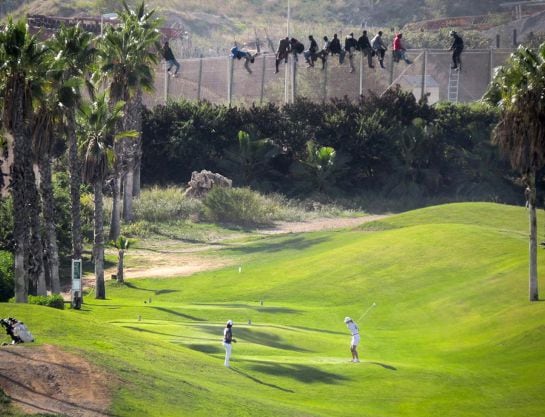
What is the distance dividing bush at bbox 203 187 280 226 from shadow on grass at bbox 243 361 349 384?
48.0 metres

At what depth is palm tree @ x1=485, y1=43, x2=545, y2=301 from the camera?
53625mm

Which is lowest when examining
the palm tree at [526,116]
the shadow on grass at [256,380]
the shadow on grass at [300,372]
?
the shadow on grass at [300,372]

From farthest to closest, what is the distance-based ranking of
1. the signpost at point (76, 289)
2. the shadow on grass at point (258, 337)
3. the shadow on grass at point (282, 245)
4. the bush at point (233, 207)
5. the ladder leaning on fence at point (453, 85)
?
the ladder leaning on fence at point (453, 85) < the bush at point (233, 207) < the shadow on grass at point (282, 245) < the signpost at point (76, 289) < the shadow on grass at point (258, 337)

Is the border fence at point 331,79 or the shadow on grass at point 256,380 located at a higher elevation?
the border fence at point 331,79

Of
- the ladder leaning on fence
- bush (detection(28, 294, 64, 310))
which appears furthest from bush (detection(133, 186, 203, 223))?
bush (detection(28, 294, 64, 310))

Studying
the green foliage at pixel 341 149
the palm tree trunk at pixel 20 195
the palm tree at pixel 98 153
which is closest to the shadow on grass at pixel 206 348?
the palm tree trunk at pixel 20 195

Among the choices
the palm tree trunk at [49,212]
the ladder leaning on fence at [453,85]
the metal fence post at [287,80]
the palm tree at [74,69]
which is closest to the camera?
the palm tree trunk at [49,212]

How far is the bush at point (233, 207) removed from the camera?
90.9m

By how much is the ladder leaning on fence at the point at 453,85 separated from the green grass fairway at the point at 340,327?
33958mm

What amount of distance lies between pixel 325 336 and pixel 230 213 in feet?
131

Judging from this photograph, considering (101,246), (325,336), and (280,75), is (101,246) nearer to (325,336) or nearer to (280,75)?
(325,336)

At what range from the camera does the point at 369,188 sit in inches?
4072

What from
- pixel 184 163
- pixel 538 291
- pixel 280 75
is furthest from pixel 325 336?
pixel 280 75

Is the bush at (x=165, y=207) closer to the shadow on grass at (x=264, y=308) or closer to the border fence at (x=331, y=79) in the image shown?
the border fence at (x=331, y=79)
